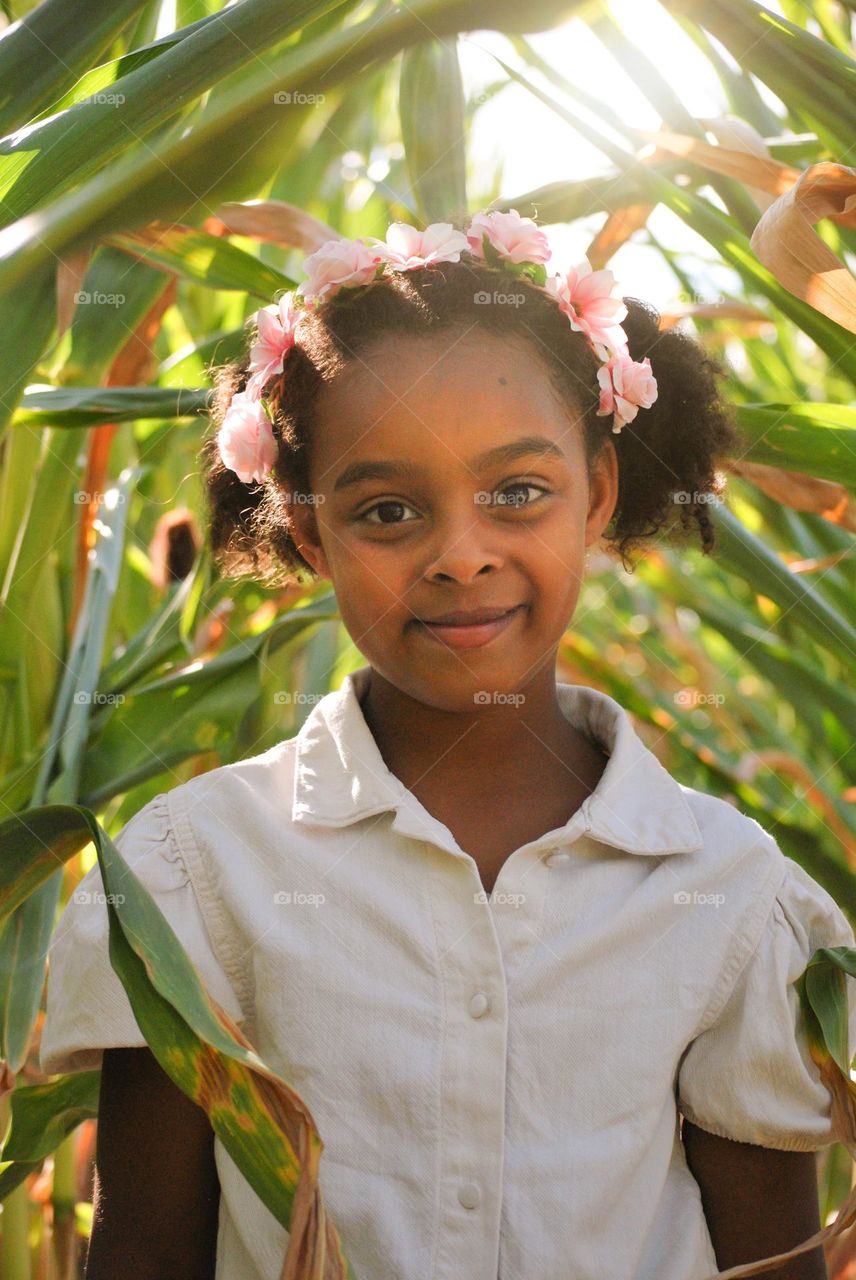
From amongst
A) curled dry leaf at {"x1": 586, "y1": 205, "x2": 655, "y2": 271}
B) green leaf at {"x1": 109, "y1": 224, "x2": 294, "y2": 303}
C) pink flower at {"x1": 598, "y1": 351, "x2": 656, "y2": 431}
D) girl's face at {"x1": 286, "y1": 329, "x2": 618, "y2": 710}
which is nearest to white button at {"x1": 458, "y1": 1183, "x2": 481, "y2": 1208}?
girl's face at {"x1": 286, "y1": 329, "x2": 618, "y2": 710}

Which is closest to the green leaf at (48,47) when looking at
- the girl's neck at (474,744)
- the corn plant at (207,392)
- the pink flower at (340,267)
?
the corn plant at (207,392)

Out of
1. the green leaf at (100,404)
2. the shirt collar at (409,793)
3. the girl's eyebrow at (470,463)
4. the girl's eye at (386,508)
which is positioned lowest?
the shirt collar at (409,793)

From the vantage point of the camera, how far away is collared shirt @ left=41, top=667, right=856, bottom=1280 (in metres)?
0.70

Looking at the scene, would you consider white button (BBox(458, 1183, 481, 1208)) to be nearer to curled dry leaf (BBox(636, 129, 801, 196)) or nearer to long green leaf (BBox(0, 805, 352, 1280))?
long green leaf (BBox(0, 805, 352, 1280))

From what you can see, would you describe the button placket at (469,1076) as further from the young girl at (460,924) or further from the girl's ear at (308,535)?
the girl's ear at (308,535)

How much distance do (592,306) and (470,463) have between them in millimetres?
167

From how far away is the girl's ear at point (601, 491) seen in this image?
2.86 feet

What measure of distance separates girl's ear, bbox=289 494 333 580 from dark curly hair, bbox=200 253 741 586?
0.01 meters

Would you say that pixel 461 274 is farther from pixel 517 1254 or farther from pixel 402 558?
pixel 517 1254

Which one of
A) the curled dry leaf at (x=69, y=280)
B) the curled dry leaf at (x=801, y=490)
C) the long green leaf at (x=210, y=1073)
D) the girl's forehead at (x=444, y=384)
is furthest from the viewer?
the curled dry leaf at (x=801, y=490)

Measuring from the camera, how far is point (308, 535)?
0.86m

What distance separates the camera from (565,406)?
2.64ft

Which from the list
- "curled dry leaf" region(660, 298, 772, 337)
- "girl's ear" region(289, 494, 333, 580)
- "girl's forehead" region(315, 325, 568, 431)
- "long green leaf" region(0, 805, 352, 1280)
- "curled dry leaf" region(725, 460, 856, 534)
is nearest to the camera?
"long green leaf" region(0, 805, 352, 1280)

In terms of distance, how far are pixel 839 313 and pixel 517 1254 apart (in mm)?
545
